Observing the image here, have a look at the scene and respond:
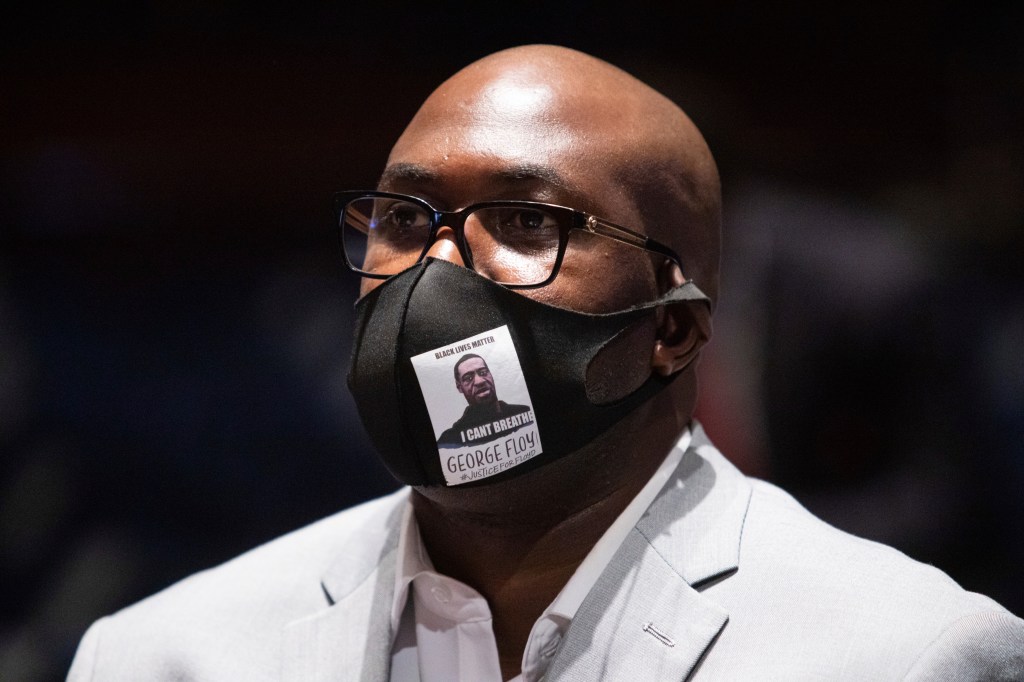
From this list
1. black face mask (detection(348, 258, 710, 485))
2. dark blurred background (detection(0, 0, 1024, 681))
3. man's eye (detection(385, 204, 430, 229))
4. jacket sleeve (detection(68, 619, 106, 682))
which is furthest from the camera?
dark blurred background (detection(0, 0, 1024, 681))

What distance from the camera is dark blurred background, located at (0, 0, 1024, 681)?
2.49 m

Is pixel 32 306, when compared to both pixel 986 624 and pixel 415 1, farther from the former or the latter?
pixel 986 624

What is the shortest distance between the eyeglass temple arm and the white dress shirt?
0.37 meters

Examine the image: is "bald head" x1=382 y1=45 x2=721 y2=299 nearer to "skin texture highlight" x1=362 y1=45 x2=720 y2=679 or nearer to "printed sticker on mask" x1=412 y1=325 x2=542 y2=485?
"skin texture highlight" x1=362 y1=45 x2=720 y2=679

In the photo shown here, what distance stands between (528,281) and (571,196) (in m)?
0.18

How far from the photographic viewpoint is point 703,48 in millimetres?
2627

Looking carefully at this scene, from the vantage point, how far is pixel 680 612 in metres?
1.83

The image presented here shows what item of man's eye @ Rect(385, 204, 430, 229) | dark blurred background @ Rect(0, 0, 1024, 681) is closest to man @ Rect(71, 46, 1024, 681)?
man's eye @ Rect(385, 204, 430, 229)

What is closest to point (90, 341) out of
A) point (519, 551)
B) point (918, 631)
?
point (519, 551)

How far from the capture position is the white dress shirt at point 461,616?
1868mm

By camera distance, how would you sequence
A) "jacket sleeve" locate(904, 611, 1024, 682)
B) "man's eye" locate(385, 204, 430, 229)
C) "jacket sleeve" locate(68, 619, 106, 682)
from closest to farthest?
"jacket sleeve" locate(904, 611, 1024, 682)
"man's eye" locate(385, 204, 430, 229)
"jacket sleeve" locate(68, 619, 106, 682)

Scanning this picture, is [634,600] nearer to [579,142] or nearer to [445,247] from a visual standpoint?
[445,247]

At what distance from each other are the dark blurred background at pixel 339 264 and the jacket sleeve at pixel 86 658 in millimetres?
582

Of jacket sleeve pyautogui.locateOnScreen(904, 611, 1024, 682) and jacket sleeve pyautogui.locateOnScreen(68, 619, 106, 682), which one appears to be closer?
jacket sleeve pyautogui.locateOnScreen(904, 611, 1024, 682)
